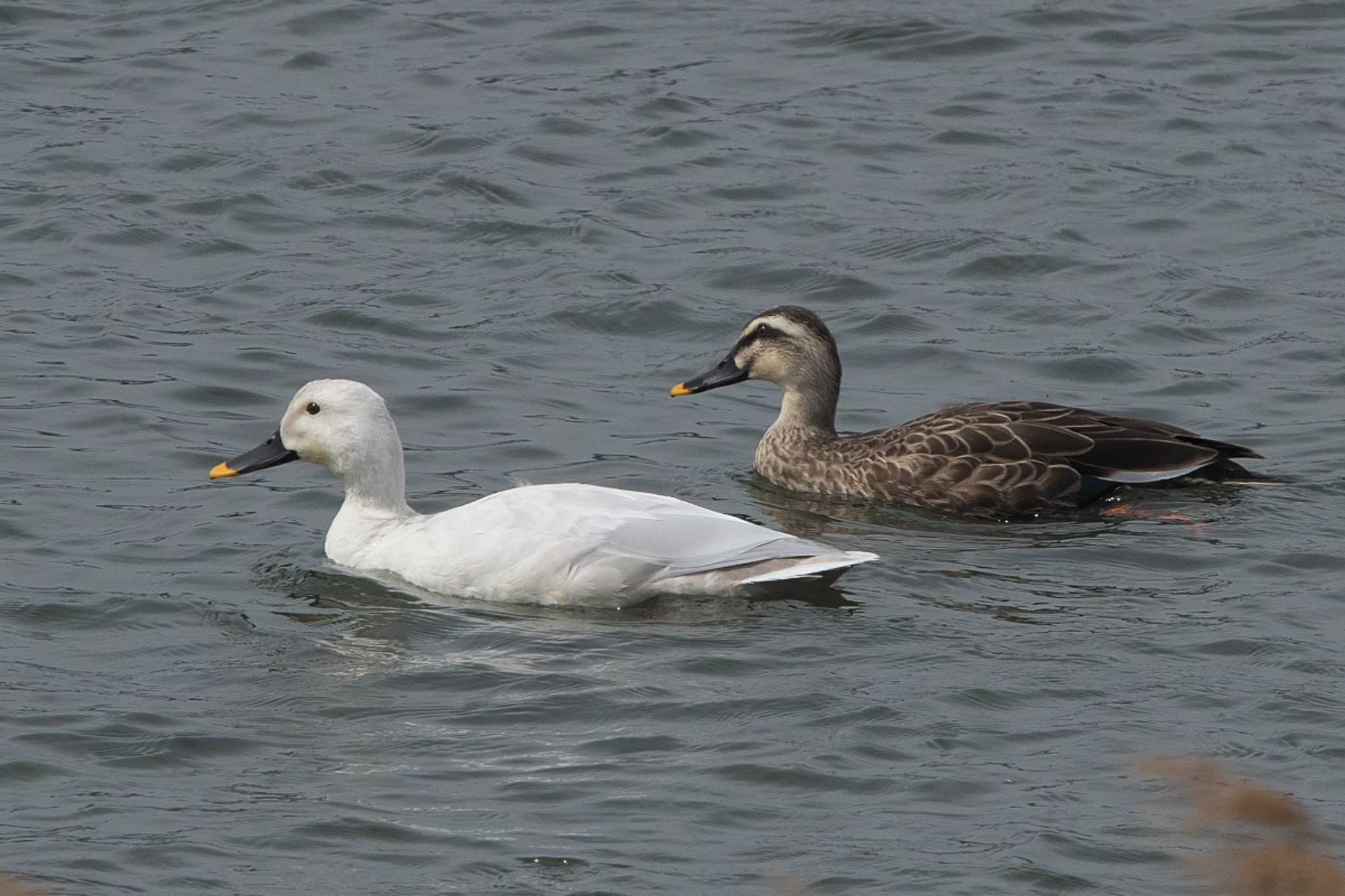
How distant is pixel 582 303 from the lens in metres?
14.0

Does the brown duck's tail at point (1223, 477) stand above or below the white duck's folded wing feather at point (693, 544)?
below

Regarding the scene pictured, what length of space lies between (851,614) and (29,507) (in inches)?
157

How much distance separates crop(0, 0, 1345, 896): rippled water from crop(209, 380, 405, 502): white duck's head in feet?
1.60

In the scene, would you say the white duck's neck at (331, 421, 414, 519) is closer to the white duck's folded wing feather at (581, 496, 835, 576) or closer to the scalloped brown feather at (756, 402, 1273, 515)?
the white duck's folded wing feather at (581, 496, 835, 576)

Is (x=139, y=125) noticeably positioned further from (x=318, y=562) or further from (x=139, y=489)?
(x=318, y=562)

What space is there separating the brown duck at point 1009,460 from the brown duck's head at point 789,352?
56 cm

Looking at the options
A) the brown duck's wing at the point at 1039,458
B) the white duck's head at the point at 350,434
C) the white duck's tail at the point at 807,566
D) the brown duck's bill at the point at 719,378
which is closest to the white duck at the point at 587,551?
the white duck's tail at the point at 807,566

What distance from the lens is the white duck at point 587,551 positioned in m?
9.13

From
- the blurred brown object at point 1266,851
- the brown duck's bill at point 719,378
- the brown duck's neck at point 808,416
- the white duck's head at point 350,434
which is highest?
the blurred brown object at point 1266,851

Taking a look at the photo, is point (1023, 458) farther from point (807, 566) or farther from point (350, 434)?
point (350, 434)

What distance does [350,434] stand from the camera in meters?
10.0

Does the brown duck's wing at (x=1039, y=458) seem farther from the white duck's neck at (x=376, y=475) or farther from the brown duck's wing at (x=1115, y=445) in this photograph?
the white duck's neck at (x=376, y=475)

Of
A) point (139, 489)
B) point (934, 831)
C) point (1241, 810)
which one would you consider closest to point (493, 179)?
point (139, 489)

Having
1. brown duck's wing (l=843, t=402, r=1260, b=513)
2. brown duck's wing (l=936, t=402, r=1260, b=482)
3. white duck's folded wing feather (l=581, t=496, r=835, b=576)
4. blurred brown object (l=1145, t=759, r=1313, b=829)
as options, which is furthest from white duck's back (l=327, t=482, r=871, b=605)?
blurred brown object (l=1145, t=759, r=1313, b=829)
